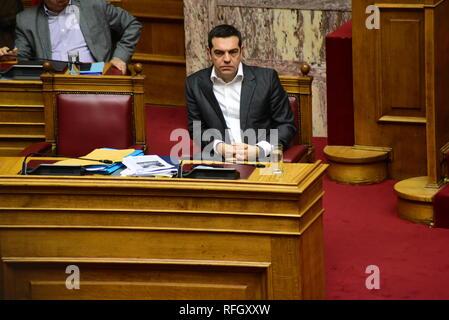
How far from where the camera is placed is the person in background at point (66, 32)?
621cm

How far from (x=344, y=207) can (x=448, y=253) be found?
0.89 meters

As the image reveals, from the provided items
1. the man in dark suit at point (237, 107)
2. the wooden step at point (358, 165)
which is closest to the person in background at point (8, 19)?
the wooden step at point (358, 165)

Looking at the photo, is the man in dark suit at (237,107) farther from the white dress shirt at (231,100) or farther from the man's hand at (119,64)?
the man's hand at (119,64)

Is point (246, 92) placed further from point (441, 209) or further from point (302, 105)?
point (441, 209)

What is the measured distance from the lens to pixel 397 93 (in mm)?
5973

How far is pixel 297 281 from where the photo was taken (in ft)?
12.2

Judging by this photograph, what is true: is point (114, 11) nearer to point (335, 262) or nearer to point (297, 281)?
point (335, 262)

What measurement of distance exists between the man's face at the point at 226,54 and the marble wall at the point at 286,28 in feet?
7.15

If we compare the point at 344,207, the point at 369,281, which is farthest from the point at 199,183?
the point at 344,207

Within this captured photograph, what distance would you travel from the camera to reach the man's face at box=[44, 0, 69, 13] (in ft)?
20.1

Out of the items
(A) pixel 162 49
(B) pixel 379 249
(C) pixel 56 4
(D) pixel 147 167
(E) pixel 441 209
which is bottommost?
(B) pixel 379 249

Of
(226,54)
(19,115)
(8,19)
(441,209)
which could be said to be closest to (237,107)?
(226,54)

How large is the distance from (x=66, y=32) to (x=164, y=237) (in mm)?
2696

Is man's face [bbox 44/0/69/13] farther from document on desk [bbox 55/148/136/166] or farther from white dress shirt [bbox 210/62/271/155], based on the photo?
document on desk [bbox 55/148/136/166]
